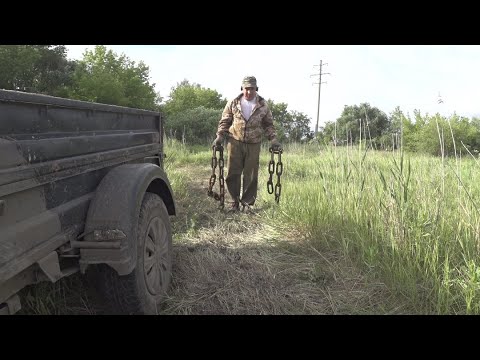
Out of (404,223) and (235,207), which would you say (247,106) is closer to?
(235,207)

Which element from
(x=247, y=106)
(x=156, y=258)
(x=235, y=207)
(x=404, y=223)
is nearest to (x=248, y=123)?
(x=247, y=106)

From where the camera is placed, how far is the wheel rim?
2374 millimetres

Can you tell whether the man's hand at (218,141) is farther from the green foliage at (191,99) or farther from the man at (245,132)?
the green foliage at (191,99)

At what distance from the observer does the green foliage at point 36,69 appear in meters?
22.4

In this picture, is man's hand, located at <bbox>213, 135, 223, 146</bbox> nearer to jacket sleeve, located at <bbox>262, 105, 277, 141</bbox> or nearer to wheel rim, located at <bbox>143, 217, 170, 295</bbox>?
jacket sleeve, located at <bbox>262, 105, 277, 141</bbox>

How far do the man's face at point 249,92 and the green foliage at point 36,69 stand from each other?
21471mm

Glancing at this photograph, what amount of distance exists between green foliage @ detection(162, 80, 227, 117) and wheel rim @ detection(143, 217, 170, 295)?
91.5 feet

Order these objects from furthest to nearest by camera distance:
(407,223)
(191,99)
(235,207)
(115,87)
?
(191,99), (115,87), (235,207), (407,223)

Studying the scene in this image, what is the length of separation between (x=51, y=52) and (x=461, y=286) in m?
31.1

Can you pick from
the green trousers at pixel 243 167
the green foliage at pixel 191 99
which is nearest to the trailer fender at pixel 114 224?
the green trousers at pixel 243 167

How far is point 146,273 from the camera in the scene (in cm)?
234

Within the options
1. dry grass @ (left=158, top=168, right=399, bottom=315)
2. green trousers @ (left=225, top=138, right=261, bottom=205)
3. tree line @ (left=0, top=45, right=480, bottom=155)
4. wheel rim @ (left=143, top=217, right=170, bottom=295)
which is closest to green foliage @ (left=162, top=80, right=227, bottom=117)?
tree line @ (left=0, top=45, right=480, bottom=155)

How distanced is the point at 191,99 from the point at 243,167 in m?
27.3

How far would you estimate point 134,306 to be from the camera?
211 cm
